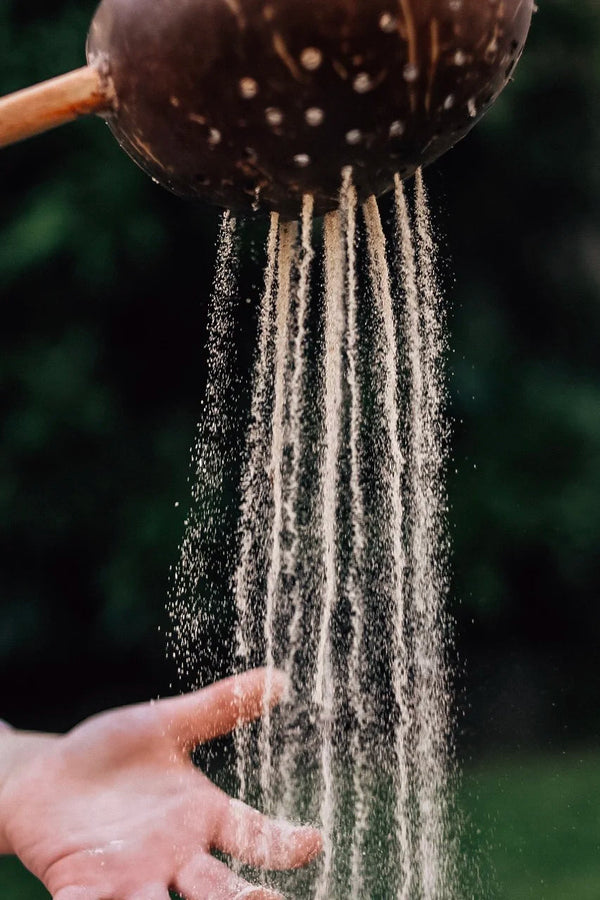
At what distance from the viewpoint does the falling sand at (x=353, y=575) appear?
2.58 m

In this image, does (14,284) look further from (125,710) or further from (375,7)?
(375,7)

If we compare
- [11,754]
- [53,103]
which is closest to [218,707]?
[11,754]

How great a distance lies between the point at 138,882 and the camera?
1.40 meters

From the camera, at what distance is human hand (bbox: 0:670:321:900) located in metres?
1.43

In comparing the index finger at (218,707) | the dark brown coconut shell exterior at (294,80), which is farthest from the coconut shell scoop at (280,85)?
the index finger at (218,707)

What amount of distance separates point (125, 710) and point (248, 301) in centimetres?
139

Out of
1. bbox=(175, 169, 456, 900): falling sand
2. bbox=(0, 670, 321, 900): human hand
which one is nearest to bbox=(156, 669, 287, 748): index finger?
bbox=(0, 670, 321, 900): human hand

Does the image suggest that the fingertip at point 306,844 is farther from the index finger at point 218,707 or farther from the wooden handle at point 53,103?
the wooden handle at point 53,103

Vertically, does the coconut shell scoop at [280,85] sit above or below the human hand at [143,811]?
above

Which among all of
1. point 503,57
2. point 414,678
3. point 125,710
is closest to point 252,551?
point 414,678

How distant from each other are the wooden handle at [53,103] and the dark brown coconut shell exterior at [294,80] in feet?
0.06

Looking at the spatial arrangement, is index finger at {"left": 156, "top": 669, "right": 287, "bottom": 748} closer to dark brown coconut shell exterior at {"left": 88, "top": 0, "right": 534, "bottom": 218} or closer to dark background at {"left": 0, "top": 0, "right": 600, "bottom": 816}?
dark brown coconut shell exterior at {"left": 88, "top": 0, "right": 534, "bottom": 218}

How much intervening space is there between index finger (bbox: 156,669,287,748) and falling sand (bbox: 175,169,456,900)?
2.97 feet

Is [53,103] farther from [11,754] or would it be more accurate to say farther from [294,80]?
[11,754]
